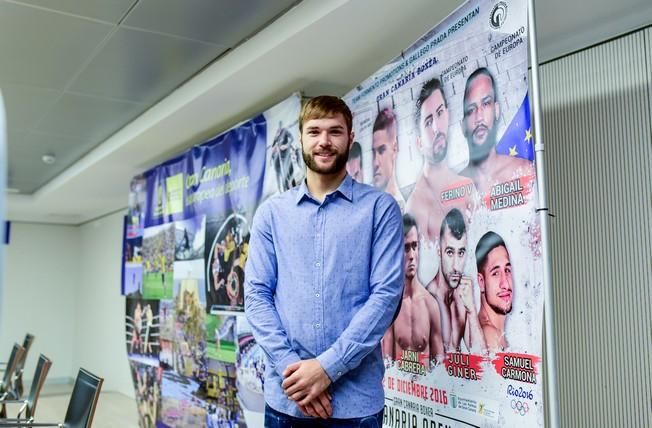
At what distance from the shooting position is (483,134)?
5.82ft

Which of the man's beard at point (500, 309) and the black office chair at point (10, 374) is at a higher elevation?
the man's beard at point (500, 309)

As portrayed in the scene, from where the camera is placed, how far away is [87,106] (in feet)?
13.1

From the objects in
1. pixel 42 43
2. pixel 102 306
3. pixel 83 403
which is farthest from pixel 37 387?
Answer: pixel 102 306

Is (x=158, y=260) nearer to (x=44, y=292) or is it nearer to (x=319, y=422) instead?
(x=319, y=422)

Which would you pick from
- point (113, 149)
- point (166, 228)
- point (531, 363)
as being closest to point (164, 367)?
point (166, 228)

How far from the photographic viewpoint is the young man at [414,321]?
6.43 feet

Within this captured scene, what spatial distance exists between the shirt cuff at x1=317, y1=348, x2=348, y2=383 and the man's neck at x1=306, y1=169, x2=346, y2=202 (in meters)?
0.45

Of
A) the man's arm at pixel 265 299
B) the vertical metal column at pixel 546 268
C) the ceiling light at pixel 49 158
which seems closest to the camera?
the vertical metal column at pixel 546 268

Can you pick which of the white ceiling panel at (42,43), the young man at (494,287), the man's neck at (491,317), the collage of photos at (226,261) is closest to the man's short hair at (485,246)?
the young man at (494,287)

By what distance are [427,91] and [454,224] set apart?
520 mm

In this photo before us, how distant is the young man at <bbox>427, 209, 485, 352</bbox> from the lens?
180 cm

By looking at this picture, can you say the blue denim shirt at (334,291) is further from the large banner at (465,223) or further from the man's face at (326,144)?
the large banner at (465,223)

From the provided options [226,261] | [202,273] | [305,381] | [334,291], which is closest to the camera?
[305,381]

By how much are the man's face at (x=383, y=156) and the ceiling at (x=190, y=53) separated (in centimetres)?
49
